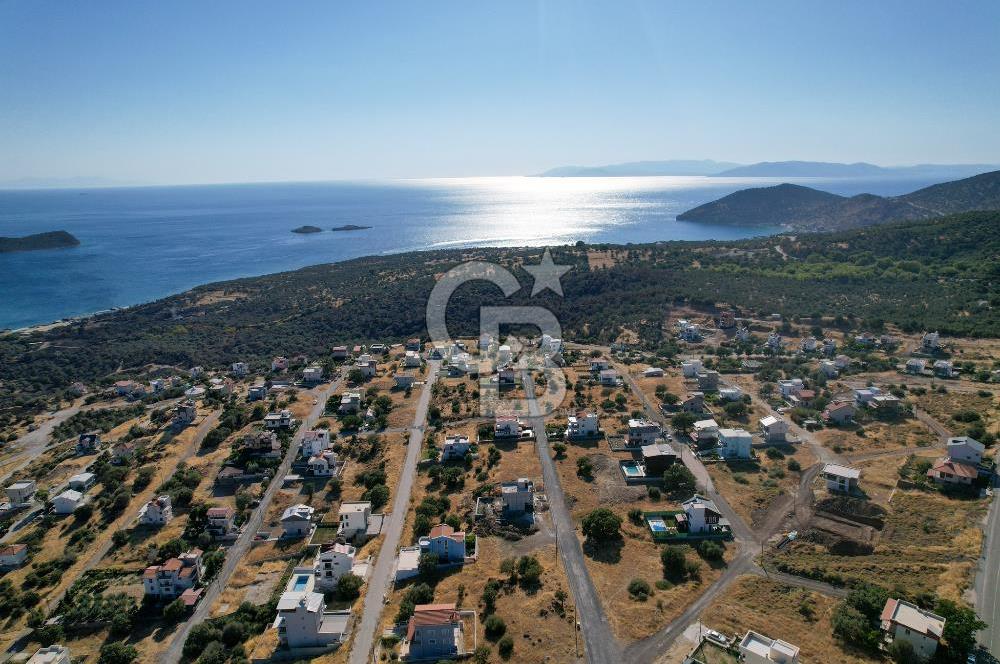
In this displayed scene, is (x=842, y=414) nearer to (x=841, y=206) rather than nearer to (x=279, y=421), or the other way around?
(x=279, y=421)

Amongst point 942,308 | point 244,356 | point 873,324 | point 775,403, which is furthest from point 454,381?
point 942,308

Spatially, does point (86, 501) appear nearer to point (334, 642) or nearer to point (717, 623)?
point (334, 642)

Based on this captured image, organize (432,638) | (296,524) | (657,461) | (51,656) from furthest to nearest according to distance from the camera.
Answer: (657,461) → (296,524) → (51,656) → (432,638)

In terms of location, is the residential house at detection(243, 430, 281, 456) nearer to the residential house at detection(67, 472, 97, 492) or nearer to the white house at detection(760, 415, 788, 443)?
the residential house at detection(67, 472, 97, 492)

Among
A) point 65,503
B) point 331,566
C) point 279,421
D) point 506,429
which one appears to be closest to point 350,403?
point 279,421

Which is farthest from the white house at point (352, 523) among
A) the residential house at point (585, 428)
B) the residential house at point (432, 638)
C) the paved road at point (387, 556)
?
the residential house at point (585, 428)

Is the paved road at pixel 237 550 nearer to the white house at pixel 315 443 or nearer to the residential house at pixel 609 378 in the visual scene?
the white house at pixel 315 443

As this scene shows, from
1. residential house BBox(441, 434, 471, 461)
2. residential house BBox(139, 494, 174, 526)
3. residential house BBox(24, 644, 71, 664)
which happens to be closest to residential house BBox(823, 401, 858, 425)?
residential house BBox(441, 434, 471, 461)
